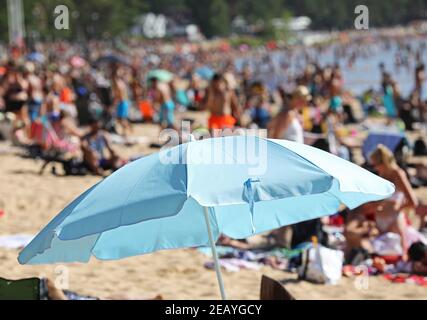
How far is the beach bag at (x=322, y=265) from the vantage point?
5.67 metres

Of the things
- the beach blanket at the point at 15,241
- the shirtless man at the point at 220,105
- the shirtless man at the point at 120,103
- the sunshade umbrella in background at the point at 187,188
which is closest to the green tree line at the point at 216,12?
the shirtless man at the point at 120,103

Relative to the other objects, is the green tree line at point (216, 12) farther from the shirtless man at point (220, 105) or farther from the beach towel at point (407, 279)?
the beach towel at point (407, 279)

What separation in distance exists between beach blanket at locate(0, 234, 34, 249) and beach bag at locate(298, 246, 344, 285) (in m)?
2.18

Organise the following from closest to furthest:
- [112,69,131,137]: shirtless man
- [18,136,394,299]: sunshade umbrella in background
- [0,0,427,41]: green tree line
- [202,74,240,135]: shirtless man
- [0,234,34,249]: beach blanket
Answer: [18,136,394,299]: sunshade umbrella in background, [0,234,34,249]: beach blanket, [202,74,240,135]: shirtless man, [112,69,131,137]: shirtless man, [0,0,427,41]: green tree line

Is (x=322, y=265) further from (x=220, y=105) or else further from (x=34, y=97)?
(x=34, y=97)

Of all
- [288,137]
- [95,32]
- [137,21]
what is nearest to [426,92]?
[288,137]

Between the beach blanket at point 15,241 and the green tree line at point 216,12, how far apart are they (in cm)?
4863

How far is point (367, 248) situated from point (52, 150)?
568 centimetres

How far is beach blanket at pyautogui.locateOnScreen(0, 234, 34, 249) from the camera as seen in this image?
21.3 ft

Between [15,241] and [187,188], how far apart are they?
401 cm

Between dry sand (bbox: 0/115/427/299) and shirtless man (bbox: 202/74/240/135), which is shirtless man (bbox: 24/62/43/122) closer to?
shirtless man (bbox: 202/74/240/135)

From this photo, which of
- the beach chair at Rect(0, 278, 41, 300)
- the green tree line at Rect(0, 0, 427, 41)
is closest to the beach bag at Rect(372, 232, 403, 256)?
the beach chair at Rect(0, 278, 41, 300)

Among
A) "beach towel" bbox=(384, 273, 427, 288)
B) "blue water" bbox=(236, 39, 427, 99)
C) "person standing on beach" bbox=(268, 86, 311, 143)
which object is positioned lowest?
"blue water" bbox=(236, 39, 427, 99)
